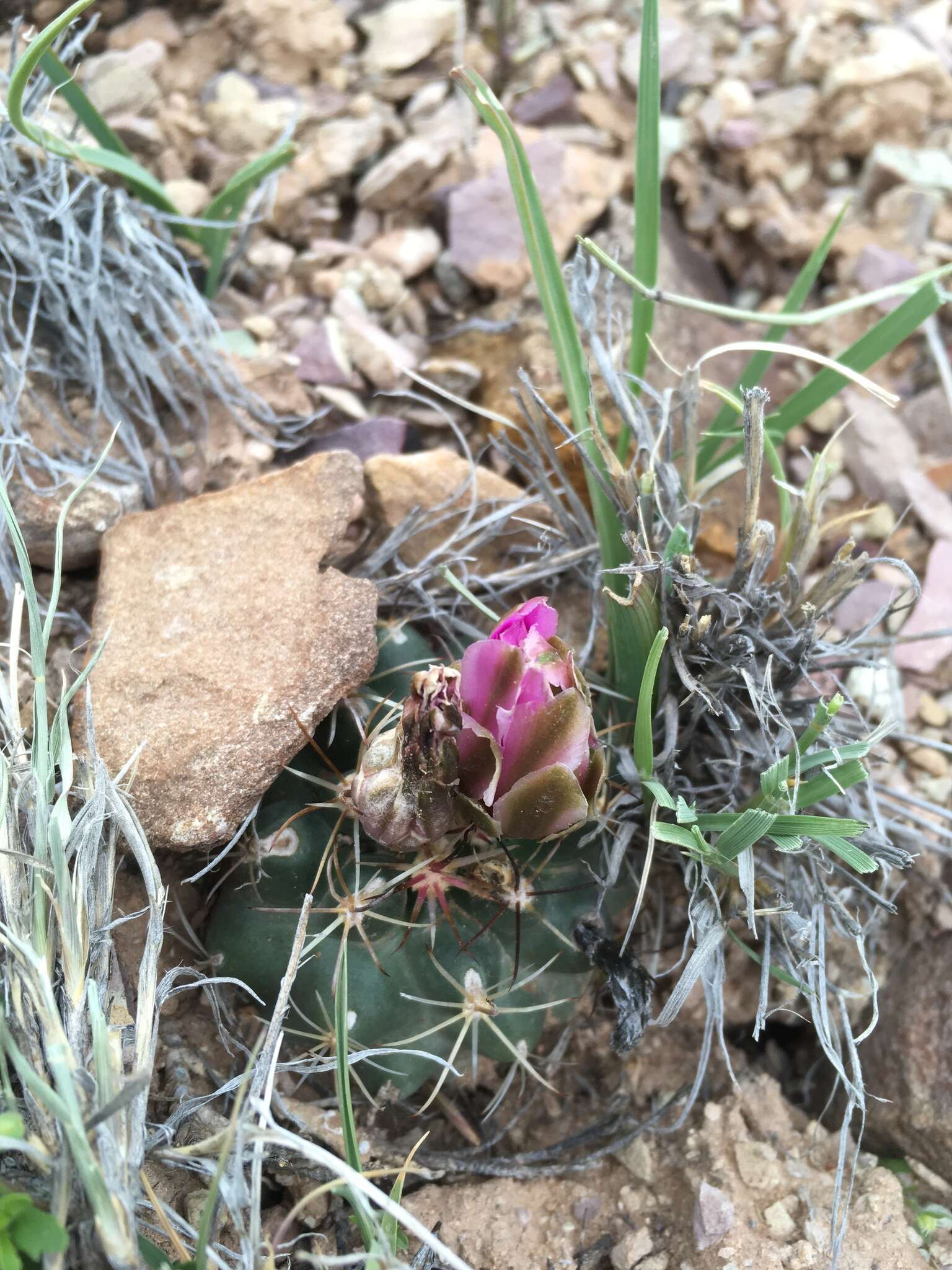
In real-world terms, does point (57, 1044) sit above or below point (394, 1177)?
above

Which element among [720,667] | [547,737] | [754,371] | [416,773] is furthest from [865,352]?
[416,773]

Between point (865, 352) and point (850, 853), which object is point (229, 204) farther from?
point (850, 853)

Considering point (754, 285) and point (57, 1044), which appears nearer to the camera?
point (57, 1044)

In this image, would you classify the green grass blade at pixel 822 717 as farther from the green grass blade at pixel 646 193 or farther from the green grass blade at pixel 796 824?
the green grass blade at pixel 646 193

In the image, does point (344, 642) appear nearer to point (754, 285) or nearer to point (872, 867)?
point (872, 867)

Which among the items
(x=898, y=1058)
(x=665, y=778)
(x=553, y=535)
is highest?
(x=553, y=535)

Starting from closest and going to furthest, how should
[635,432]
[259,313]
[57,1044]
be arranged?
[57,1044]
[635,432]
[259,313]

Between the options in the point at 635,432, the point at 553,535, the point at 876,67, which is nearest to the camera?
the point at 635,432

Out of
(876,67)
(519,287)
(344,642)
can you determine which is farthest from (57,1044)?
(876,67)
